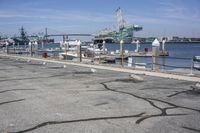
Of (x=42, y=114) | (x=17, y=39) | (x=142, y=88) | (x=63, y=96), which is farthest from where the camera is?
(x=17, y=39)

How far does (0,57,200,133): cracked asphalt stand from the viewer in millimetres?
7102

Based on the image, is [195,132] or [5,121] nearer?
[195,132]

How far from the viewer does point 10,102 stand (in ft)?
32.7

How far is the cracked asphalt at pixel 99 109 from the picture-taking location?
23.3 ft

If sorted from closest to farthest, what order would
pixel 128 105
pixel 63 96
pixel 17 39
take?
pixel 128 105 < pixel 63 96 < pixel 17 39

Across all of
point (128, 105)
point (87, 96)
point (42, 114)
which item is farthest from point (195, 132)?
point (87, 96)

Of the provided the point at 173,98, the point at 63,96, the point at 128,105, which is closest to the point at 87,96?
the point at 63,96

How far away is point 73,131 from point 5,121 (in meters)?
1.81

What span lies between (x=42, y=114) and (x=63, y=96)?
2.61m

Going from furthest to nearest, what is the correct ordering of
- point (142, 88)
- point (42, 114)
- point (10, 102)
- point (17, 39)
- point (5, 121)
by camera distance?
point (17, 39) → point (142, 88) → point (10, 102) → point (42, 114) → point (5, 121)

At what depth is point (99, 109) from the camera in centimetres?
884

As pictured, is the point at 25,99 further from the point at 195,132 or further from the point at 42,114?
the point at 195,132

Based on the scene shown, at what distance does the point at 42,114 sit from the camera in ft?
27.2

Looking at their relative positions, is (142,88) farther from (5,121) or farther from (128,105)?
(5,121)
